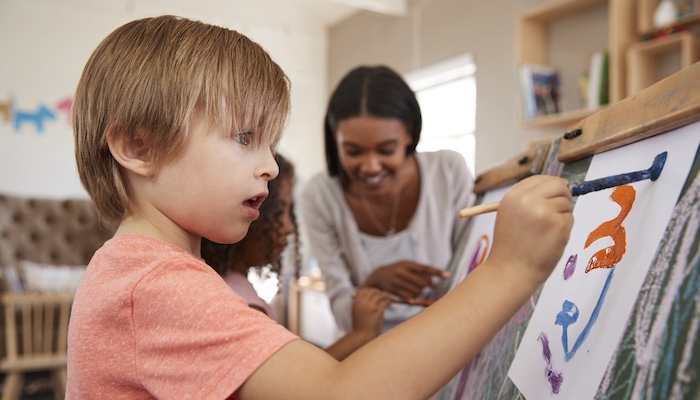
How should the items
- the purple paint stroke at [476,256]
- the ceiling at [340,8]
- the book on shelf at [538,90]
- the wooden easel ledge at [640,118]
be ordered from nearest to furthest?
the wooden easel ledge at [640,118] < the purple paint stroke at [476,256] < the book on shelf at [538,90] < the ceiling at [340,8]

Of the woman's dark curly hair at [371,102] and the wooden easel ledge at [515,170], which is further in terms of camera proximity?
the woman's dark curly hair at [371,102]

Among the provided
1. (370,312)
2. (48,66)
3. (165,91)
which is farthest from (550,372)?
(48,66)

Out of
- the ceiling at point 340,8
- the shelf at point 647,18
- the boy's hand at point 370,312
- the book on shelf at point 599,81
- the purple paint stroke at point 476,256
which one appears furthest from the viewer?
the ceiling at point 340,8

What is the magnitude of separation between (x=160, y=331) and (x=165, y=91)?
230mm

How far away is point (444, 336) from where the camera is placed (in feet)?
1.51

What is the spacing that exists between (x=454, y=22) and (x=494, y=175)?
318 cm

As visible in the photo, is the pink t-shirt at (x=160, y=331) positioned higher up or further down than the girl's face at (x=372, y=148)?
further down

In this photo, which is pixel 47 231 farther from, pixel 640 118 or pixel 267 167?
pixel 640 118

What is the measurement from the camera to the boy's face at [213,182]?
1.87 ft

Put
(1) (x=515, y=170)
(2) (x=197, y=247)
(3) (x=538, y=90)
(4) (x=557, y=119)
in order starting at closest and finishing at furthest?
(2) (x=197, y=247)
(1) (x=515, y=170)
(4) (x=557, y=119)
(3) (x=538, y=90)

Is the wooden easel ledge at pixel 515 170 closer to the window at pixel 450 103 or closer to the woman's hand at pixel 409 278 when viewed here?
the woman's hand at pixel 409 278

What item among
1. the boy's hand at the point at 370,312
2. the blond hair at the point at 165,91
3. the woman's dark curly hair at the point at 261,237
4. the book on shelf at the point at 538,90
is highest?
the book on shelf at the point at 538,90

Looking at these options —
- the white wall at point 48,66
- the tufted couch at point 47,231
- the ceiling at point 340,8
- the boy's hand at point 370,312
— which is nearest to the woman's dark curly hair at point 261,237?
the boy's hand at point 370,312

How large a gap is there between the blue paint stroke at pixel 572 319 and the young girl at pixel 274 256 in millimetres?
517
